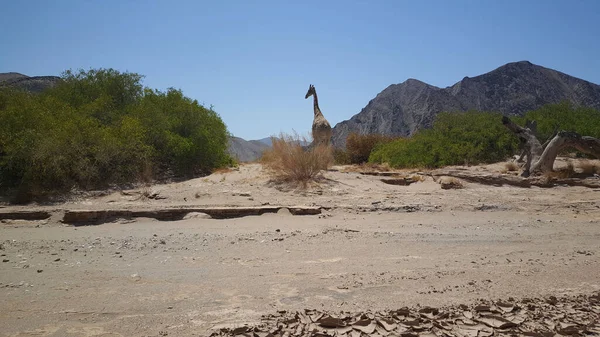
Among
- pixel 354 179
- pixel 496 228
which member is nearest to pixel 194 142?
pixel 354 179

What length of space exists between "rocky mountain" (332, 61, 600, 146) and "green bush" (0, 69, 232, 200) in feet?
66.7

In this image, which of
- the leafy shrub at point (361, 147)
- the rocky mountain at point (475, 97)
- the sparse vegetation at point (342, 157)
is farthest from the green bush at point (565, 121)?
the rocky mountain at point (475, 97)

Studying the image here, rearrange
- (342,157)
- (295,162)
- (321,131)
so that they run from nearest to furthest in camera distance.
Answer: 1. (295,162)
2. (321,131)
3. (342,157)

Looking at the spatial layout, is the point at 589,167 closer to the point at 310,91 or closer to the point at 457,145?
the point at 457,145

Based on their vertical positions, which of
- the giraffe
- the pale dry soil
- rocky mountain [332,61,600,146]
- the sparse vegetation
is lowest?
the pale dry soil

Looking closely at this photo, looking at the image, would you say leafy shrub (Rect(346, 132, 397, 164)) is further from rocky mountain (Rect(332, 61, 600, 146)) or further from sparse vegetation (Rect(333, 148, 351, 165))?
rocky mountain (Rect(332, 61, 600, 146))

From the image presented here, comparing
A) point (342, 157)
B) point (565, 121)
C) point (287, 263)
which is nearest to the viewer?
point (287, 263)

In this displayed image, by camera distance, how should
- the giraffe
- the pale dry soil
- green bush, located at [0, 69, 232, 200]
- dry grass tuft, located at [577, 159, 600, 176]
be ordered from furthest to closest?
1. the giraffe
2. dry grass tuft, located at [577, 159, 600, 176]
3. green bush, located at [0, 69, 232, 200]
4. the pale dry soil

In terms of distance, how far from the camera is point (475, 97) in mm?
38156

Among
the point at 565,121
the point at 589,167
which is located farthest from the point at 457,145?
the point at 565,121

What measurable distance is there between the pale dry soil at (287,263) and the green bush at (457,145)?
674 cm

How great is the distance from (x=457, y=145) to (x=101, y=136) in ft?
42.4

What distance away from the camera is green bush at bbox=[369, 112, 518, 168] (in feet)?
54.8

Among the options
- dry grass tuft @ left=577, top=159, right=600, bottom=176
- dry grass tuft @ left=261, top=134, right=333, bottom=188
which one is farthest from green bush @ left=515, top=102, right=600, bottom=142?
dry grass tuft @ left=261, top=134, right=333, bottom=188
